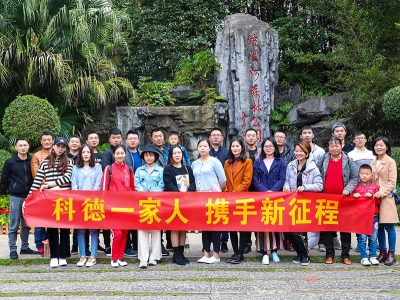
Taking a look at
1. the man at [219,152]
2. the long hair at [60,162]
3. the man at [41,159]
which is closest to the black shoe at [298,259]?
the man at [219,152]

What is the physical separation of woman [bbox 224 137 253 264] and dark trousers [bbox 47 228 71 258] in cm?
200

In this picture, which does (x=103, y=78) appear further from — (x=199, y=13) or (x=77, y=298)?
(x=77, y=298)

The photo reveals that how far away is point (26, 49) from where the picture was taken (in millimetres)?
12039

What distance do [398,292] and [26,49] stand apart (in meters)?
10.1

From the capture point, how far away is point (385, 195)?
232 inches

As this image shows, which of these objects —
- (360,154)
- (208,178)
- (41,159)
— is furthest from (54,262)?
(360,154)

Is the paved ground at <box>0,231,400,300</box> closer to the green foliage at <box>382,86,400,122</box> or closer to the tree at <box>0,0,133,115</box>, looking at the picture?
the green foliage at <box>382,86,400,122</box>

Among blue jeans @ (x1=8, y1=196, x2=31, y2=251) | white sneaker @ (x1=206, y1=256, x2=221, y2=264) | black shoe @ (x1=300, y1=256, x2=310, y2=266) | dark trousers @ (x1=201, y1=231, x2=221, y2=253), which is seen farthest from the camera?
blue jeans @ (x1=8, y1=196, x2=31, y2=251)

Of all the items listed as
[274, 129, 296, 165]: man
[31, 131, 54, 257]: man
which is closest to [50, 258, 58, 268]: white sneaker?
[31, 131, 54, 257]: man

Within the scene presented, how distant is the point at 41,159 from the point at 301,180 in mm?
3290

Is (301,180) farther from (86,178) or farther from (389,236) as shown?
(86,178)

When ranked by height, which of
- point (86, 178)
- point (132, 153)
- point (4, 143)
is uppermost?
point (4, 143)

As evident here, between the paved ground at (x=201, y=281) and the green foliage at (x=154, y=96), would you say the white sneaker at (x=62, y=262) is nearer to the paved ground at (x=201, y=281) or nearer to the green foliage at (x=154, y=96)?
the paved ground at (x=201, y=281)

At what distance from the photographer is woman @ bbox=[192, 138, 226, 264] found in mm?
6062
